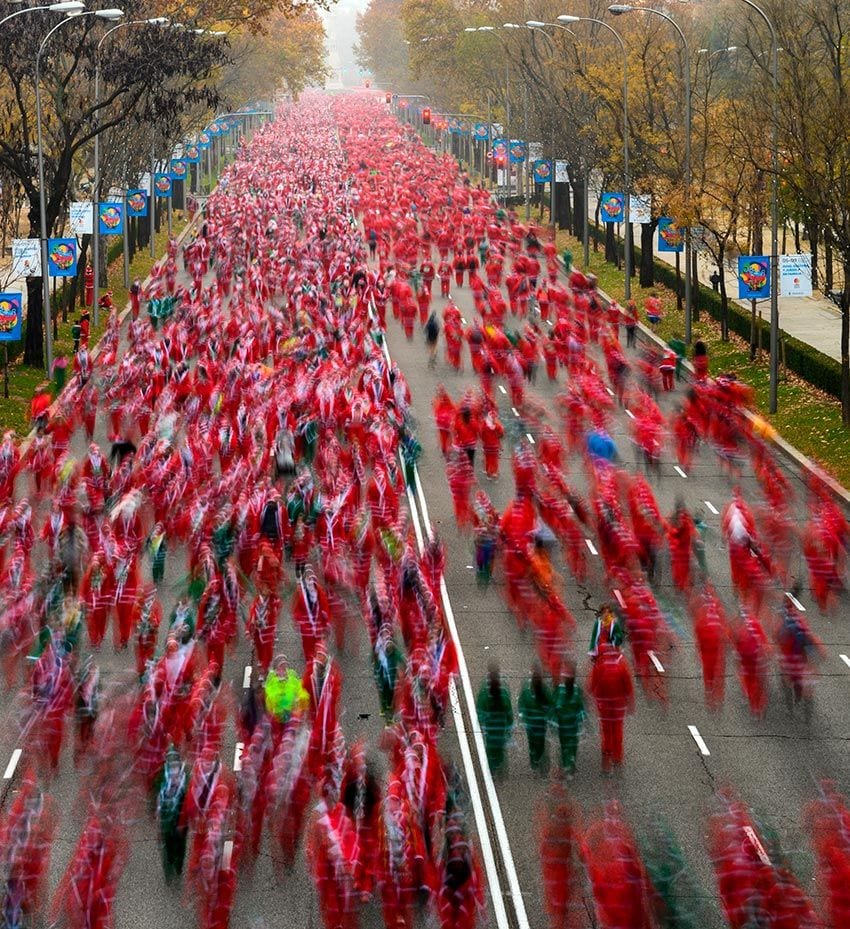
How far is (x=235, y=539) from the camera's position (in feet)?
67.3

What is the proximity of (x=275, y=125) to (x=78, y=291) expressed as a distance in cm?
9883

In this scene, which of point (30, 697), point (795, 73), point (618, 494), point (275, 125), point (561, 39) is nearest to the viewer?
point (30, 697)

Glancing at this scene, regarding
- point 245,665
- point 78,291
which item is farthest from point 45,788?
point 78,291

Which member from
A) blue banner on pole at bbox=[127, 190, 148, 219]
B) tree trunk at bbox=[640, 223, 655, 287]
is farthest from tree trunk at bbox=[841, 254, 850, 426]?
blue banner on pole at bbox=[127, 190, 148, 219]

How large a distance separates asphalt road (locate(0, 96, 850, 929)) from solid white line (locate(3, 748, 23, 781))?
57 mm

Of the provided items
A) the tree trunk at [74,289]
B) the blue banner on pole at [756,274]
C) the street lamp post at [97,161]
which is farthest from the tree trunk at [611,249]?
the blue banner on pole at [756,274]

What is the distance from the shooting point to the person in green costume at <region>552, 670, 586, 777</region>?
49.2 feet

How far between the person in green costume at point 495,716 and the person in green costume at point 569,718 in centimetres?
46

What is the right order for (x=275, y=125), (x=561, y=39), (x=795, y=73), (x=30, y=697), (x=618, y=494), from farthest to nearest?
(x=275, y=125) → (x=561, y=39) → (x=795, y=73) → (x=618, y=494) → (x=30, y=697)

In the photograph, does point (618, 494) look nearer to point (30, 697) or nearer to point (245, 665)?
point (245, 665)

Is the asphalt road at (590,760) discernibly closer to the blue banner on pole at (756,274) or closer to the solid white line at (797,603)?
the solid white line at (797,603)

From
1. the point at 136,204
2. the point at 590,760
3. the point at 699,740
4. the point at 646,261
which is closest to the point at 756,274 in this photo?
the point at 646,261

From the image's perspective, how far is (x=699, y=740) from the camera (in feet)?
53.3

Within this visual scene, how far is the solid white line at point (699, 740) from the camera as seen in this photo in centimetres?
1597
